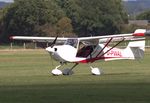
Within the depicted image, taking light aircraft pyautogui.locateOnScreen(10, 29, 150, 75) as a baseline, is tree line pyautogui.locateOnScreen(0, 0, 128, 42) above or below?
below

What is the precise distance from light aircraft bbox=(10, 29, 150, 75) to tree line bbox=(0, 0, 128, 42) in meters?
68.7

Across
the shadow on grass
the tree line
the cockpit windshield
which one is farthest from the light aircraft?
the tree line

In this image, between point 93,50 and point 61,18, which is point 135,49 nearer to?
point 93,50

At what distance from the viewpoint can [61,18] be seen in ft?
379

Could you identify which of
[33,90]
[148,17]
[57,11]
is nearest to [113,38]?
[33,90]

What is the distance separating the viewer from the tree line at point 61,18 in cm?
11156

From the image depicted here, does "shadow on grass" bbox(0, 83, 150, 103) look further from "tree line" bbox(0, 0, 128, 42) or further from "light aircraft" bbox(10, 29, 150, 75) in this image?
"tree line" bbox(0, 0, 128, 42)

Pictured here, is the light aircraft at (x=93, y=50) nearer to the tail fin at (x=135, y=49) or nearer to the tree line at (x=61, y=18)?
the tail fin at (x=135, y=49)

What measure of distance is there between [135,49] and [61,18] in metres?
80.1

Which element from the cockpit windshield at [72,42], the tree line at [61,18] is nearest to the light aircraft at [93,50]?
the cockpit windshield at [72,42]

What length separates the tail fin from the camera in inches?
1396

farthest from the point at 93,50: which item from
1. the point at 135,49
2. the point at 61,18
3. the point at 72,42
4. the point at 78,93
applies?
the point at 61,18

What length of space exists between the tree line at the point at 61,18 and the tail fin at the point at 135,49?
68187mm

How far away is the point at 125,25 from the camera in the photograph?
435ft
